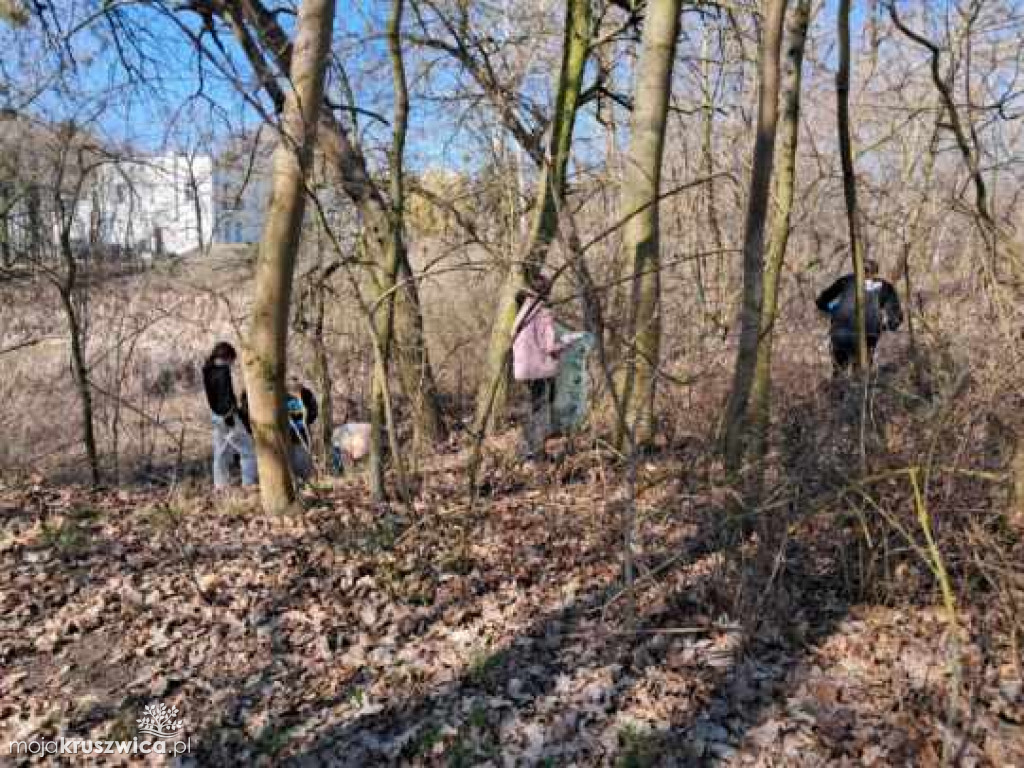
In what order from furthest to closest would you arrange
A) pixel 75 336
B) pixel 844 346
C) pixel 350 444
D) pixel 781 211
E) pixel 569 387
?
pixel 350 444 → pixel 844 346 → pixel 569 387 → pixel 75 336 → pixel 781 211

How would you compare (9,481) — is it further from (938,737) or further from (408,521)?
(938,737)

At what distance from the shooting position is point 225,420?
7719mm

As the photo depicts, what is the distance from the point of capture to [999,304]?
413 cm

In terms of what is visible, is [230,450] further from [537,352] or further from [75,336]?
[537,352]

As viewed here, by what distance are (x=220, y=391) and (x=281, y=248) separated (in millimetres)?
3270

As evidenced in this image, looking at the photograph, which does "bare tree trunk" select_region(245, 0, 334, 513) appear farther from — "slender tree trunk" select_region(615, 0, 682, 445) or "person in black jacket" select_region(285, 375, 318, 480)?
"slender tree trunk" select_region(615, 0, 682, 445)

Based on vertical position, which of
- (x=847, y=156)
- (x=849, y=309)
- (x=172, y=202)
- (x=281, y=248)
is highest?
(x=172, y=202)

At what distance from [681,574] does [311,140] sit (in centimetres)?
329

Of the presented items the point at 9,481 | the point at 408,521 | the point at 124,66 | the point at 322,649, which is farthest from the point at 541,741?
the point at 124,66

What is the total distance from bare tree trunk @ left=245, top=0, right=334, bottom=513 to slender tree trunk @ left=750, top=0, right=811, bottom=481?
2.76m

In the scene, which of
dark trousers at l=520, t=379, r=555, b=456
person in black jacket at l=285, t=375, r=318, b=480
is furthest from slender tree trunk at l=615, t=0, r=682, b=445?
person in black jacket at l=285, t=375, r=318, b=480

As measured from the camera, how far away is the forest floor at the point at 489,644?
3.17 m

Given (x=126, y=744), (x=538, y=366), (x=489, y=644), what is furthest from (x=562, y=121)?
(x=126, y=744)

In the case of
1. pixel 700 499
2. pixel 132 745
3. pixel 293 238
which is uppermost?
pixel 293 238
